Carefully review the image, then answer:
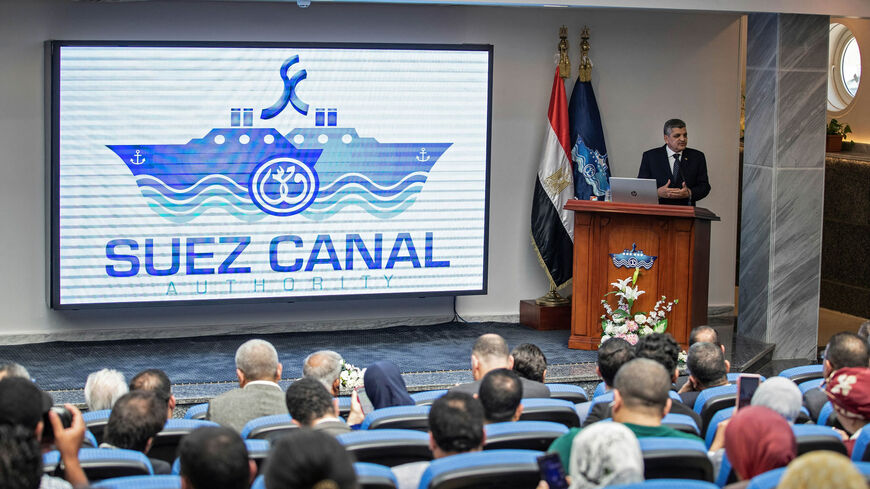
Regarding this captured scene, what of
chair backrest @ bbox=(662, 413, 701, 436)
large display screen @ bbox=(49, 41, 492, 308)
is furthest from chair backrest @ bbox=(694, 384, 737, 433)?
large display screen @ bbox=(49, 41, 492, 308)

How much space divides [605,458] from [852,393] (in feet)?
4.78

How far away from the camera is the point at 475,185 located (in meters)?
8.80

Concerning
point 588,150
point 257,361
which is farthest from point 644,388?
point 588,150

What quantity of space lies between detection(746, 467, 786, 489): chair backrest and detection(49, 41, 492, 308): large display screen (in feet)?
19.4

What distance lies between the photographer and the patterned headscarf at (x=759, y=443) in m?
3.10

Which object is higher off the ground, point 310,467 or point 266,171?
point 266,171

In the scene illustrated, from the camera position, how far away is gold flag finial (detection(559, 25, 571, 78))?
355 inches

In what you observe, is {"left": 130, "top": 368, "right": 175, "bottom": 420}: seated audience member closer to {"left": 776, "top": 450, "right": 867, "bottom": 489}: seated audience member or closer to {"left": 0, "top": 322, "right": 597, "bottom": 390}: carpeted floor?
{"left": 0, "top": 322, "right": 597, "bottom": 390}: carpeted floor

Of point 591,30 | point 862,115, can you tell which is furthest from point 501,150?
point 862,115

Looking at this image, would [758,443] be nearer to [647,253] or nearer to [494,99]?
[647,253]

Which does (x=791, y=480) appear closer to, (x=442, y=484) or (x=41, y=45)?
(x=442, y=484)

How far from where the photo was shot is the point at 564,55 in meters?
9.01

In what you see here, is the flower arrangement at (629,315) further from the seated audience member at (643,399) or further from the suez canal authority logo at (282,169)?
the seated audience member at (643,399)

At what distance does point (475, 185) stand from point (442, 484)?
5894 millimetres
